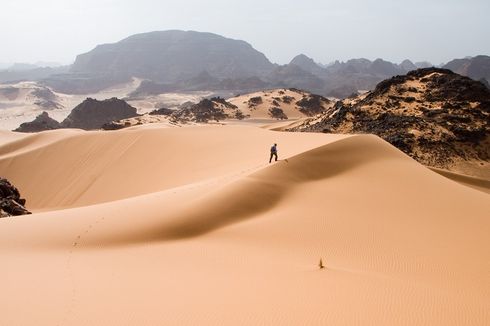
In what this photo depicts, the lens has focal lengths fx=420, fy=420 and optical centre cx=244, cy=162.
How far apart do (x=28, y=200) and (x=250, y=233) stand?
607 inches

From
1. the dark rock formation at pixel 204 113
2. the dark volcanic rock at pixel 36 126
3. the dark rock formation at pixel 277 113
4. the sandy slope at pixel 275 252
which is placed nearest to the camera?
the sandy slope at pixel 275 252

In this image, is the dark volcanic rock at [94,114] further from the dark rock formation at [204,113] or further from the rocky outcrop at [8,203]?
the rocky outcrop at [8,203]

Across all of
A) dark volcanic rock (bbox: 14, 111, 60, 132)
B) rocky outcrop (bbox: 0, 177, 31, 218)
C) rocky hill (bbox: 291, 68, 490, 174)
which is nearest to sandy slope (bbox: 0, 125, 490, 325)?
rocky outcrop (bbox: 0, 177, 31, 218)

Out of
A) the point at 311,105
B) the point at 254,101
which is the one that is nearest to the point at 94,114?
the point at 254,101

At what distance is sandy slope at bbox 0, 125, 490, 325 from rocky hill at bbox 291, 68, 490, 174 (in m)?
10.4

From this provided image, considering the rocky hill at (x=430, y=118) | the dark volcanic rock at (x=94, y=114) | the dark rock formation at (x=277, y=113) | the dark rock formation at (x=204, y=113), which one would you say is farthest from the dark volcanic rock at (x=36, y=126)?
the rocky hill at (x=430, y=118)

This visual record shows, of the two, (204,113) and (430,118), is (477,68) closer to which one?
(204,113)

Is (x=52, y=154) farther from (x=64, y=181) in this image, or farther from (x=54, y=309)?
(x=54, y=309)

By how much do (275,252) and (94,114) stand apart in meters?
59.6

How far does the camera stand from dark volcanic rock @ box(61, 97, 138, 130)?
59.8 metres

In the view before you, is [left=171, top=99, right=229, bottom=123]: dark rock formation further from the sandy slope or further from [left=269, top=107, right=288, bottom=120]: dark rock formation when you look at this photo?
the sandy slope

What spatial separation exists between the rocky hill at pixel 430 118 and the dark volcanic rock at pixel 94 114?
40153 millimetres

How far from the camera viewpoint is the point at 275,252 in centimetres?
754

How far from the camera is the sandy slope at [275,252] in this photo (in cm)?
530
